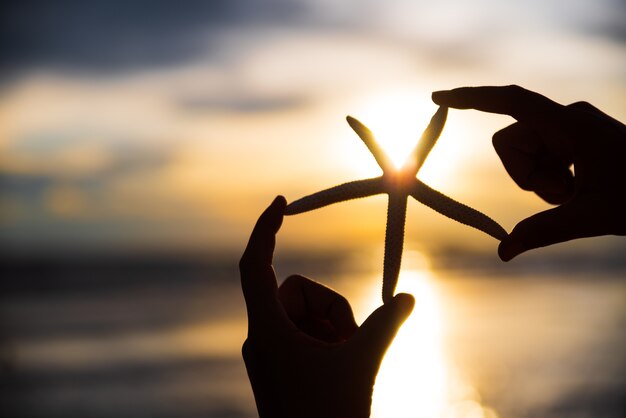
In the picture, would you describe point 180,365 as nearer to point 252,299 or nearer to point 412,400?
point 412,400

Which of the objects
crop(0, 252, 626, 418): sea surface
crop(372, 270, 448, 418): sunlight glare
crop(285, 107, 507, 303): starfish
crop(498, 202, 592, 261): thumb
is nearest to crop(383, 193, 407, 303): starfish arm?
crop(285, 107, 507, 303): starfish

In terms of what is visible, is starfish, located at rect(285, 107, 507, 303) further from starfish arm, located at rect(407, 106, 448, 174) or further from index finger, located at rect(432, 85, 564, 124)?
index finger, located at rect(432, 85, 564, 124)

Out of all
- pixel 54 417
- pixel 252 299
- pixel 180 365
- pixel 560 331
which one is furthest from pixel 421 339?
pixel 252 299

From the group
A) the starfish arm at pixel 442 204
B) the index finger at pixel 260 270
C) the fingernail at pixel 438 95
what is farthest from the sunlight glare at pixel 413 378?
the index finger at pixel 260 270

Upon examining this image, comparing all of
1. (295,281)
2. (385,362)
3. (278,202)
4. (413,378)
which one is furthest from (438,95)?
(385,362)

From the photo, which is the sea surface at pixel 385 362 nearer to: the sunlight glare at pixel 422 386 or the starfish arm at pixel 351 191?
the sunlight glare at pixel 422 386

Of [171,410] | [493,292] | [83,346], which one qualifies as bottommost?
[171,410]
